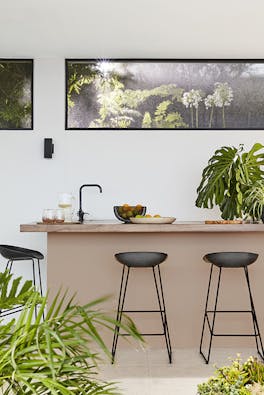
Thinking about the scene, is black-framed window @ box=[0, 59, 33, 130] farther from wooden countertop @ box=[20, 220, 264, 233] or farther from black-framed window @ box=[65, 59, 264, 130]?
wooden countertop @ box=[20, 220, 264, 233]

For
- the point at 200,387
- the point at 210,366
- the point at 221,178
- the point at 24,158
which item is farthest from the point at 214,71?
the point at 200,387

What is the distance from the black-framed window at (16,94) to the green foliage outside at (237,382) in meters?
4.16

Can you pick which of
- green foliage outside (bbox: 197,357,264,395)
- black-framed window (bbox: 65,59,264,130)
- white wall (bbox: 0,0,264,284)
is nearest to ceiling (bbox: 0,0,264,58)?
white wall (bbox: 0,0,264,284)

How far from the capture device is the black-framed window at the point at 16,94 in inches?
236

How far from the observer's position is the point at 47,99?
→ 5969 mm

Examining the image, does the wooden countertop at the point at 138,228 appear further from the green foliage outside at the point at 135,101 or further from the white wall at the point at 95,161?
the green foliage outside at the point at 135,101

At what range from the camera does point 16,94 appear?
19.7 ft

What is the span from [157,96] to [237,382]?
4223mm

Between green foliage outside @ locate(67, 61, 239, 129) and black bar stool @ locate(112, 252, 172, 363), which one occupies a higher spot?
green foliage outside @ locate(67, 61, 239, 129)

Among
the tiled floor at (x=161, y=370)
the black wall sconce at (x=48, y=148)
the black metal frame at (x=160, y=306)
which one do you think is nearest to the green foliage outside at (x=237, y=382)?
the tiled floor at (x=161, y=370)

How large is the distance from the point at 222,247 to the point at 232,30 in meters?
1.94

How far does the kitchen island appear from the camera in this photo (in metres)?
4.61

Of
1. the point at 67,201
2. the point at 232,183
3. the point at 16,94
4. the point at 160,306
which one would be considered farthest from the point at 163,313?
the point at 16,94

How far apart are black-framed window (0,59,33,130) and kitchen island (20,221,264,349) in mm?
1865
